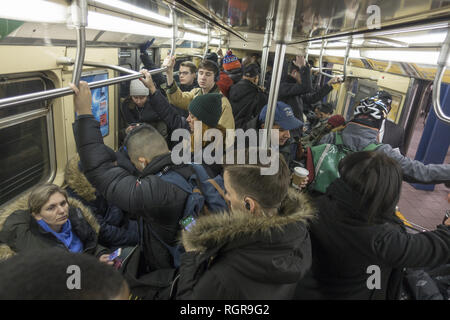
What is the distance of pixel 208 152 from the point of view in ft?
7.84

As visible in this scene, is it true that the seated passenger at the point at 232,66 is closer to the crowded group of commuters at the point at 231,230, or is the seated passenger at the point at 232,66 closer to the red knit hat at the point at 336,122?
the red knit hat at the point at 336,122

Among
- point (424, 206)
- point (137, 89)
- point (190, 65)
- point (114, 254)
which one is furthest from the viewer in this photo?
point (424, 206)

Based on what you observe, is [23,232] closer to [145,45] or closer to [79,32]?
[79,32]

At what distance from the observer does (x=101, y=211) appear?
291 cm

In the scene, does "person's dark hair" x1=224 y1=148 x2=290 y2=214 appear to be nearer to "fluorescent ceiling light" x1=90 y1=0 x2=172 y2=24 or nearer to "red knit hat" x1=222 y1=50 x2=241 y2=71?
"fluorescent ceiling light" x1=90 y1=0 x2=172 y2=24

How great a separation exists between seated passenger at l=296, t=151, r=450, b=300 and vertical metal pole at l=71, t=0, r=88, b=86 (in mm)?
1340

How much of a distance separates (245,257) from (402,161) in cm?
187

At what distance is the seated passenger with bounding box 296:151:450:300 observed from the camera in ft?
4.42

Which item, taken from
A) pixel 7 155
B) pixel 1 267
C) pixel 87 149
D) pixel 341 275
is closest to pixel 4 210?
pixel 7 155

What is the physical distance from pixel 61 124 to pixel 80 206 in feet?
2.59

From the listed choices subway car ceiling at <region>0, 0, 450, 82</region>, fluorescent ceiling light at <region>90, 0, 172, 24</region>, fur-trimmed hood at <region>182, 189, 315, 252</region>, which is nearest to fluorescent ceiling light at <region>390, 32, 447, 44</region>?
subway car ceiling at <region>0, 0, 450, 82</region>

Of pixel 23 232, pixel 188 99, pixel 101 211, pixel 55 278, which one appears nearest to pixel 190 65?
pixel 188 99

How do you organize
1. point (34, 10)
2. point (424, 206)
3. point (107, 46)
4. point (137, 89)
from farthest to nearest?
point (424, 206), point (137, 89), point (107, 46), point (34, 10)

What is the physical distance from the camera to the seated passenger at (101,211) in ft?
8.76
